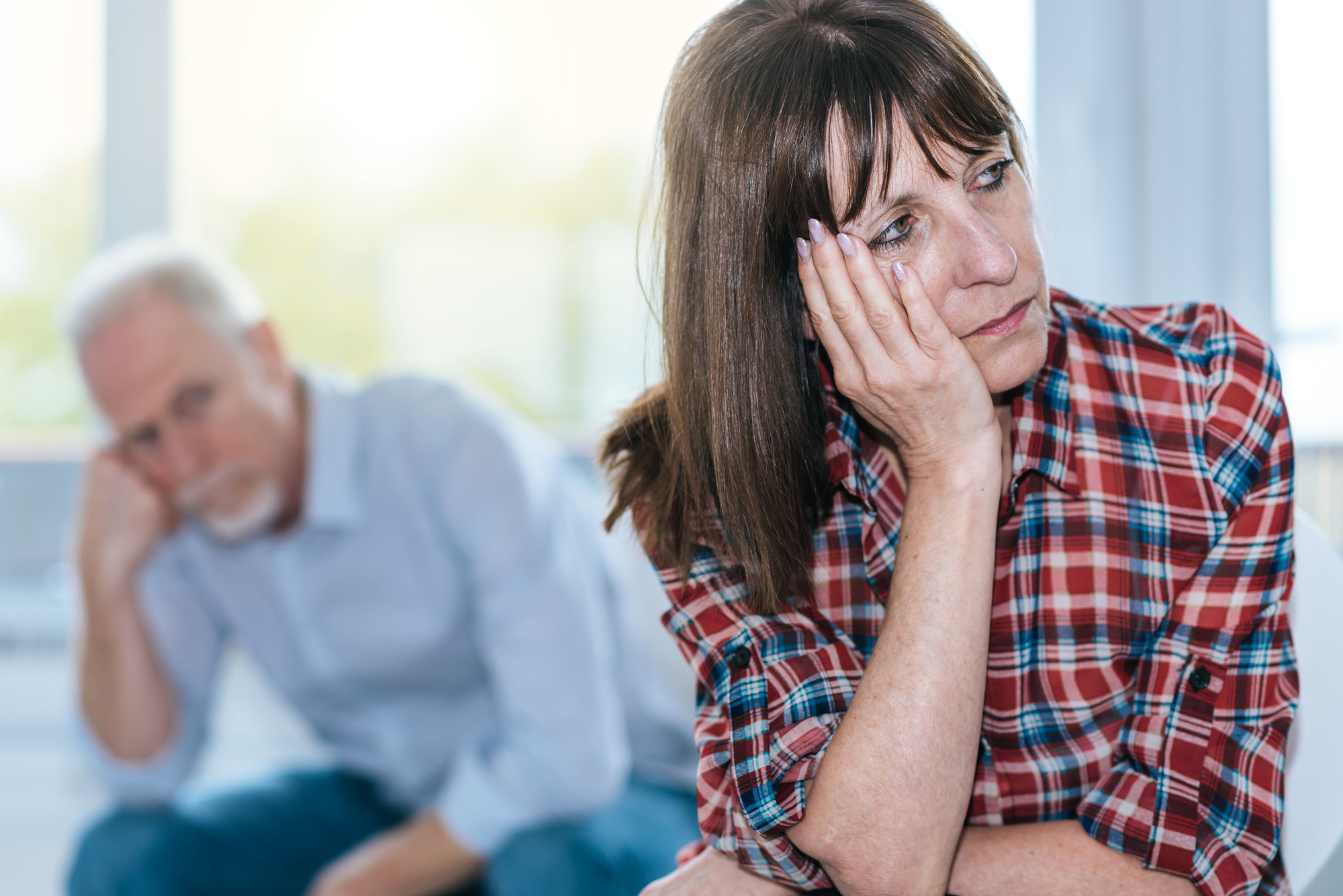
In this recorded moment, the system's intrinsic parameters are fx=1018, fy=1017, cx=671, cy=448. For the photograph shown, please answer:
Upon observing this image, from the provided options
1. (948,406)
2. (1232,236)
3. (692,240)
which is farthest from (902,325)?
(1232,236)

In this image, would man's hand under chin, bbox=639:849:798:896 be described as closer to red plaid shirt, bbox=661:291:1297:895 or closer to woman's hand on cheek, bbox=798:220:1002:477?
red plaid shirt, bbox=661:291:1297:895

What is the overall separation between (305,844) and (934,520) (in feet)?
4.10

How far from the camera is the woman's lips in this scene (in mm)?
806

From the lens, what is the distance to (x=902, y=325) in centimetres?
79

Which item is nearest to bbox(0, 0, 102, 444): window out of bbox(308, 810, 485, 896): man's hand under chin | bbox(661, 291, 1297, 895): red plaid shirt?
bbox(308, 810, 485, 896): man's hand under chin

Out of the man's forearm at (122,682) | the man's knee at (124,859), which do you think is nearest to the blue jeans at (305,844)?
the man's knee at (124,859)

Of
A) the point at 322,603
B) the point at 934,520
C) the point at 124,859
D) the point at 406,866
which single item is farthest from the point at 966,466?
the point at 124,859

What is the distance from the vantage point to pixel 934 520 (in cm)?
80

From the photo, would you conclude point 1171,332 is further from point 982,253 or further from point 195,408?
point 195,408

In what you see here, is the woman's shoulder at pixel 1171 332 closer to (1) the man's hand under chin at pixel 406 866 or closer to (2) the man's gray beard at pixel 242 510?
(1) the man's hand under chin at pixel 406 866

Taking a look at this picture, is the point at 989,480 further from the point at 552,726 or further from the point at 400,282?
the point at 400,282

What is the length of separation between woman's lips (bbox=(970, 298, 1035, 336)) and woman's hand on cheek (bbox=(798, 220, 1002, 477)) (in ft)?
0.07

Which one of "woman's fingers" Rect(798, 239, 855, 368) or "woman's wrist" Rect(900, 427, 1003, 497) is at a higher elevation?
"woman's fingers" Rect(798, 239, 855, 368)

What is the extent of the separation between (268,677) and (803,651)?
1216 millimetres
